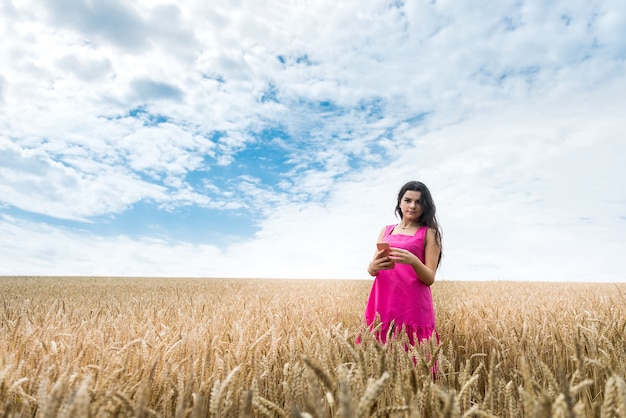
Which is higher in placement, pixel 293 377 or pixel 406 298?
pixel 406 298

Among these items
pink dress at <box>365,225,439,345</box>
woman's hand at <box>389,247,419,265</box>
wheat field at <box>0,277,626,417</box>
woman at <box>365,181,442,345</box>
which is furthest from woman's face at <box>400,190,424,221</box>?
wheat field at <box>0,277,626,417</box>

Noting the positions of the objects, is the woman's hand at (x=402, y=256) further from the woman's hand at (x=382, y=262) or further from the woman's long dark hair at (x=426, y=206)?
the woman's long dark hair at (x=426, y=206)

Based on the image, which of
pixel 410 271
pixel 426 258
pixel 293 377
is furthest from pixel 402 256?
pixel 293 377

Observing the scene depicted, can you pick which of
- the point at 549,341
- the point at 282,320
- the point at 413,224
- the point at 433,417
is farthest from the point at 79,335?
the point at 549,341

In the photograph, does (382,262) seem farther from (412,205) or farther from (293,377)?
(293,377)

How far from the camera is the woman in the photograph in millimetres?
3447

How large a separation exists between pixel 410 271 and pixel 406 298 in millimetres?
220

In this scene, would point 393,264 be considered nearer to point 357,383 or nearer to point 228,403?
point 357,383

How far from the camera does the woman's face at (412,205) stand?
12.8 ft

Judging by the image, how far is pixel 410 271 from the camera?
143 inches

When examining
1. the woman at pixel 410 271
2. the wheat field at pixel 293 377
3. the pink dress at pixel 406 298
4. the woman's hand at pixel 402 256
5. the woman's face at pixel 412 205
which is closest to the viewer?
the wheat field at pixel 293 377

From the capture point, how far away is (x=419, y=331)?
11.7 feet

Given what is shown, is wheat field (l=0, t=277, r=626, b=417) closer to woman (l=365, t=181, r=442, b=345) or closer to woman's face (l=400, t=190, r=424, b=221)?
woman (l=365, t=181, r=442, b=345)

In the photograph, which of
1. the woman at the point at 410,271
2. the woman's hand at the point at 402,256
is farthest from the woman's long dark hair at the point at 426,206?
the woman's hand at the point at 402,256
